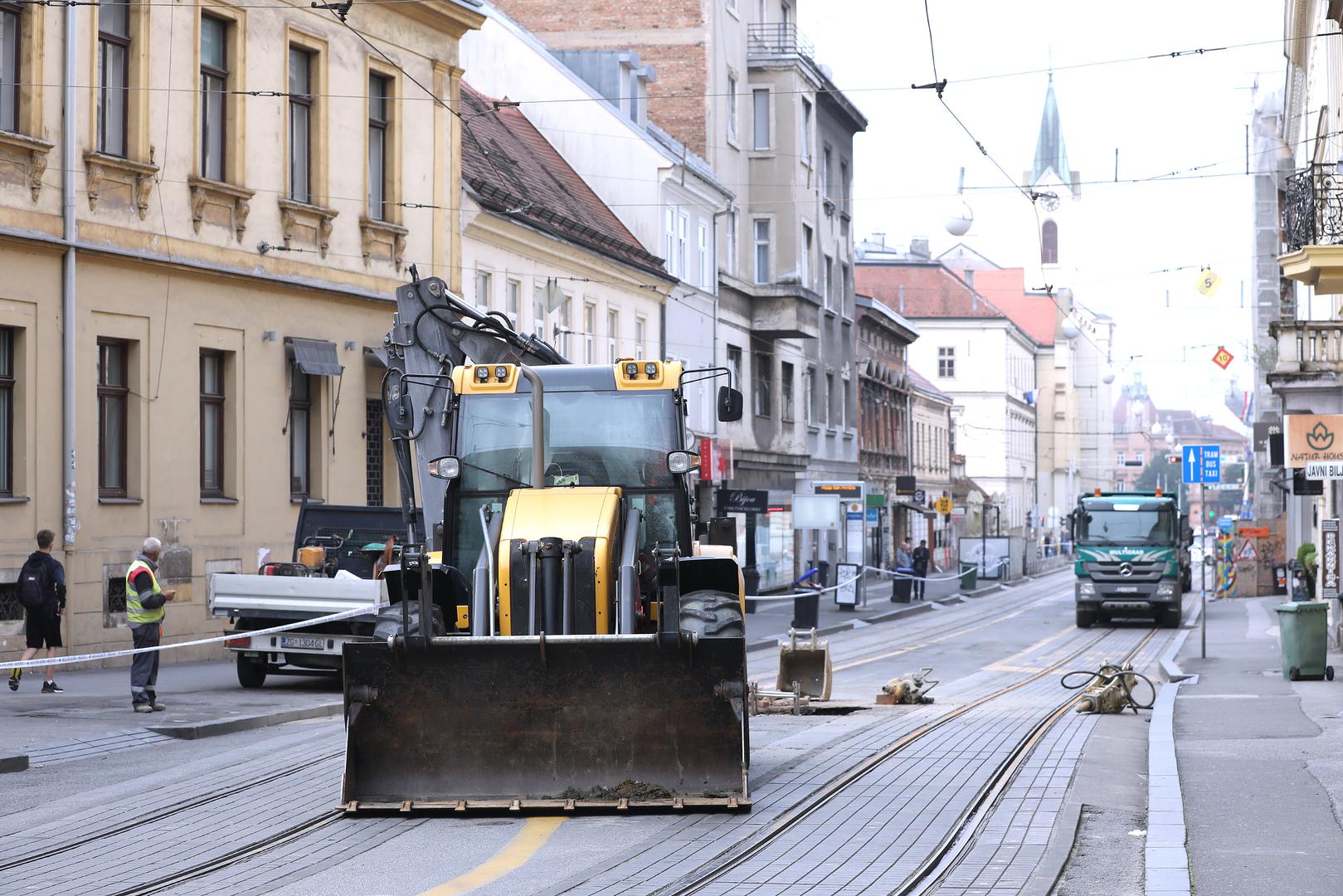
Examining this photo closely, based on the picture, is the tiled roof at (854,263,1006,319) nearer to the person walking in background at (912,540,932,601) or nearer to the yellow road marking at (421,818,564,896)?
the person walking in background at (912,540,932,601)

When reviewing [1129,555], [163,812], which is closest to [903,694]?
[163,812]

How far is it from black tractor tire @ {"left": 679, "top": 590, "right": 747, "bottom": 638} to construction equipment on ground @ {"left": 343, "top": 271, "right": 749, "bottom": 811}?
0.02 metres

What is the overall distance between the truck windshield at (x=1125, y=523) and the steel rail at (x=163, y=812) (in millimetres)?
28386

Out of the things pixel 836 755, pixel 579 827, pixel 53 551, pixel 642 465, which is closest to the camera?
pixel 579 827

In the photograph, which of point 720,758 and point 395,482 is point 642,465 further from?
point 395,482

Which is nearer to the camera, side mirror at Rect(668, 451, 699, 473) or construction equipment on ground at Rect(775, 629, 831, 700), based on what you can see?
side mirror at Rect(668, 451, 699, 473)

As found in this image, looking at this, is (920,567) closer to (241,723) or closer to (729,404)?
(241,723)

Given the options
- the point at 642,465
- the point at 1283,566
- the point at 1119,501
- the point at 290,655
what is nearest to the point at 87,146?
the point at 290,655

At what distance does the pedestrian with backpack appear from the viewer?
1888cm

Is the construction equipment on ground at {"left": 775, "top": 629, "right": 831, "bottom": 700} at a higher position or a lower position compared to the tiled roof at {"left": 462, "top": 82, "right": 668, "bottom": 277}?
lower

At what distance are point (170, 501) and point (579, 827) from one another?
51.8 feet

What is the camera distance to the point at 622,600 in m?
11.3

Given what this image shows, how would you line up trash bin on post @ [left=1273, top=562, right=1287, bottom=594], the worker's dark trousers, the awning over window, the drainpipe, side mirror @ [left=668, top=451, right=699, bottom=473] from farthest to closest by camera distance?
trash bin on post @ [left=1273, top=562, right=1287, bottom=594] → the awning over window → the drainpipe → the worker's dark trousers → side mirror @ [left=668, top=451, right=699, bottom=473]

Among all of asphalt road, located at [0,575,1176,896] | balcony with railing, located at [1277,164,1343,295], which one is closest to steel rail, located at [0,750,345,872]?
asphalt road, located at [0,575,1176,896]
